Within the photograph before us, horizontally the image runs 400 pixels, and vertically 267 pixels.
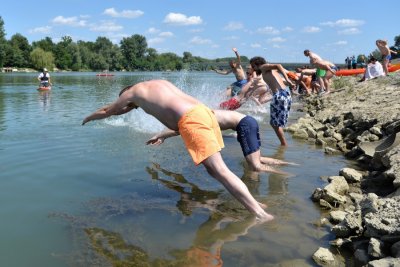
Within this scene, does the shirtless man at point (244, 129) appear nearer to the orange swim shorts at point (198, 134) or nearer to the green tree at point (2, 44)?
the orange swim shorts at point (198, 134)

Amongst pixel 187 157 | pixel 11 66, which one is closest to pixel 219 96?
pixel 187 157

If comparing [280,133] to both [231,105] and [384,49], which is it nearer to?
[231,105]

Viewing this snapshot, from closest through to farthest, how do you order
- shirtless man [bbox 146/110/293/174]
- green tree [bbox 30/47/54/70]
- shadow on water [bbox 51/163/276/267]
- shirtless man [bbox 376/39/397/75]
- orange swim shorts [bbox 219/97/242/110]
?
shadow on water [bbox 51/163/276/267] < shirtless man [bbox 146/110/293/174] < orange swim shorts [bbox 219/97/242/110] < shirtless man [bbox 376/39/397/75] < green tree [bbox 30/47/54/70]

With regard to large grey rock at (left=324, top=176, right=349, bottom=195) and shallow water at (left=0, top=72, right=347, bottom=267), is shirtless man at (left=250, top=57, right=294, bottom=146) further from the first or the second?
large grey rock at (left=324, top=176, right=349, bottom=195)

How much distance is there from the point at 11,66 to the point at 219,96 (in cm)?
10337

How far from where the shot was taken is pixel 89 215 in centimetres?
462

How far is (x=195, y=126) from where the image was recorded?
13.8 ft

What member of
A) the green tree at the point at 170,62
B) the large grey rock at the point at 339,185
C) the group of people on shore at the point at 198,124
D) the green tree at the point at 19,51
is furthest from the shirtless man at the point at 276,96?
the green tree at the point at 170,62

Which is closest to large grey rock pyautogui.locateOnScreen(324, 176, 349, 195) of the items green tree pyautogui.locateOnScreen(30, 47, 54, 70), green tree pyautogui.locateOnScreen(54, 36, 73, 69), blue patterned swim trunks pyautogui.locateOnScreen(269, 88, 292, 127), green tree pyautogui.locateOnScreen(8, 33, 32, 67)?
blue patterned swim trunks pyautogui.locateOnScreen(269, 88, 292, 127)

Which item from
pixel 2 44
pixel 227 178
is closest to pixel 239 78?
pixel 227 178

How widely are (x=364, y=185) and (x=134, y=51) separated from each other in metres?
157

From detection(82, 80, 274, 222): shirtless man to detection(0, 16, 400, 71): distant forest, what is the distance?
64.1 m

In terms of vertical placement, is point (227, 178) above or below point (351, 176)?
above

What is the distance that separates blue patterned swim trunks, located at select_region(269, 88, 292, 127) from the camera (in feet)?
27.5
